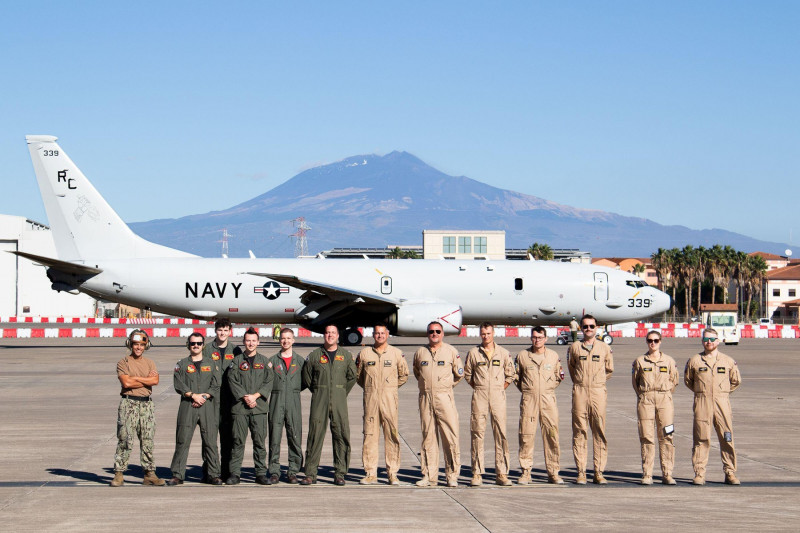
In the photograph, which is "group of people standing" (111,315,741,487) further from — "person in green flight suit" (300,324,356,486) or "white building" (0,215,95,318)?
"white building" (0,215,95,318)

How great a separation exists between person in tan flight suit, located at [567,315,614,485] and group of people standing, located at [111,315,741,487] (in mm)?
14

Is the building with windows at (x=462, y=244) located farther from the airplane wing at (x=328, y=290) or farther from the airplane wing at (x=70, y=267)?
the airplane wing at (x=70, y=267)

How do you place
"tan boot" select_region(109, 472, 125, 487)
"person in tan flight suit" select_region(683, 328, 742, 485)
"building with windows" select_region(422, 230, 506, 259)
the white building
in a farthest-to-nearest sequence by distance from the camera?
"building with windows" select_region(422, 230, 506, 259)
the white building
"person in tan flight suit" select_region(683, 328, 742, 485)
"tan boot" select_region(109, 472, 125, 487)

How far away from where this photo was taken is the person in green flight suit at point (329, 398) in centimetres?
1120

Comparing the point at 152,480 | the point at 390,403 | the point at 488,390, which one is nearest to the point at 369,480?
the point at 390,403

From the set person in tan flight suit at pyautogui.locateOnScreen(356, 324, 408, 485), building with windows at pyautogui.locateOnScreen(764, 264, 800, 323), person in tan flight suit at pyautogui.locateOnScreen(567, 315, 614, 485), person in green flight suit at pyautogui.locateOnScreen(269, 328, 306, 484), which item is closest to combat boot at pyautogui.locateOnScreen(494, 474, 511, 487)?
person in tan flight suit at pyautogui.locateOnScreen(567, 315, 614, 485)

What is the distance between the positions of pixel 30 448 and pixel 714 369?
966 cm

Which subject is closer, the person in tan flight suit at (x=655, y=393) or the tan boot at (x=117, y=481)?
the tan boot at (x=117, y=481)

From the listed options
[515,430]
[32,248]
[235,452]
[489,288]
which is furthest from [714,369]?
[32,248]

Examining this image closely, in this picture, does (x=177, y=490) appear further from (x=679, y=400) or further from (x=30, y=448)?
(x=679, y=400)

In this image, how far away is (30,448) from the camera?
13297 millimetres

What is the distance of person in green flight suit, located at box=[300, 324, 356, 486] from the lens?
36.8 feet

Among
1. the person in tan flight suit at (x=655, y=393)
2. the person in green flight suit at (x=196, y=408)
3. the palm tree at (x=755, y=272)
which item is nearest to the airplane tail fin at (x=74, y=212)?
the person in green flight suit at (x=196, y=408)

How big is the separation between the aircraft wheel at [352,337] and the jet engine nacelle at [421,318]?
5.53 ft
